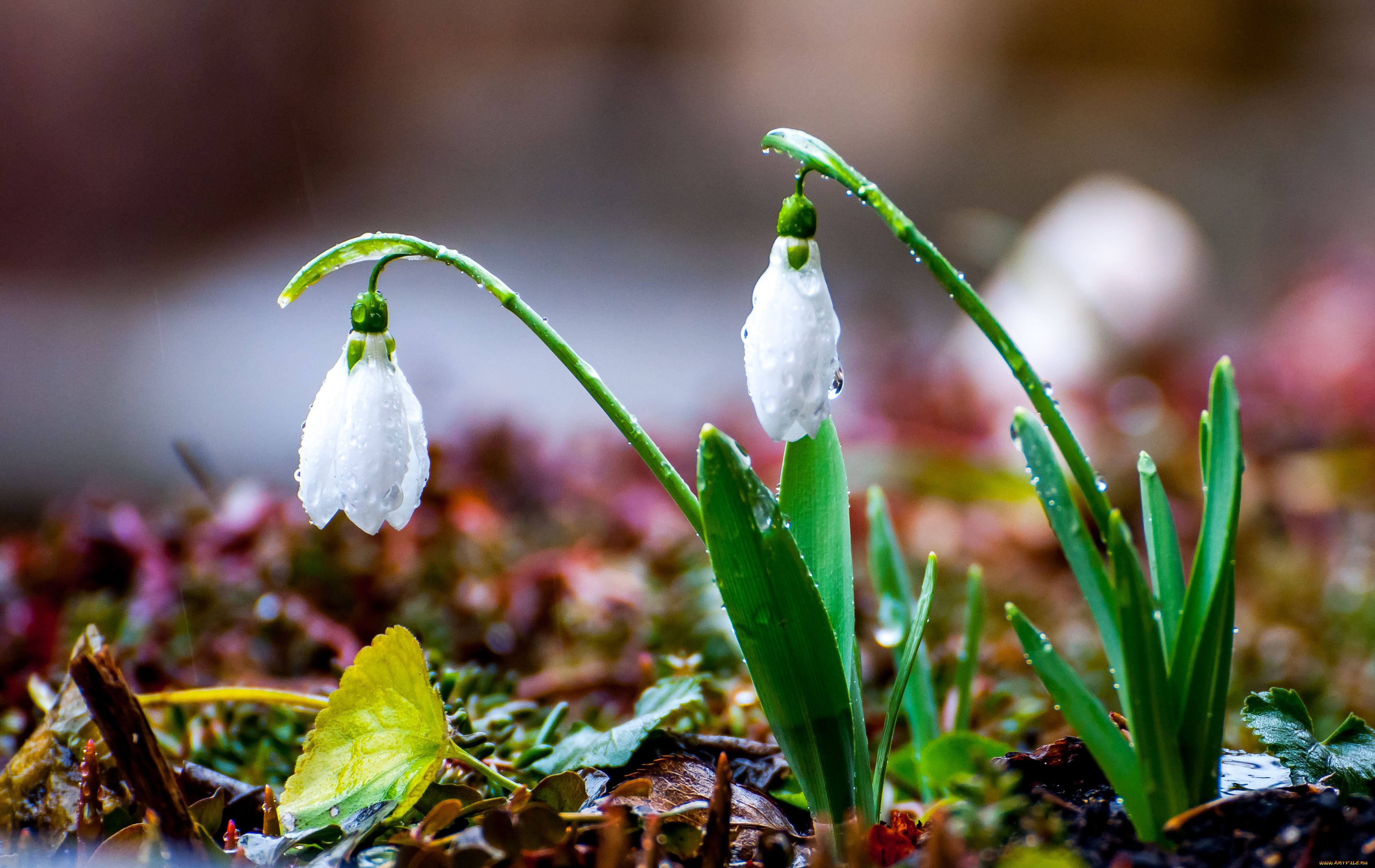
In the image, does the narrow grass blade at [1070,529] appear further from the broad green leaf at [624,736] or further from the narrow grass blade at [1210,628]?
the broad green leaf at [624,736]

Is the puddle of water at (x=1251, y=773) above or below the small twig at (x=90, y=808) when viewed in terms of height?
above

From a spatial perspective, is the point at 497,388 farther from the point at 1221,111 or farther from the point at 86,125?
the point at 1221,111

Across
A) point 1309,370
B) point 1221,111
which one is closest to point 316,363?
point 1309,370

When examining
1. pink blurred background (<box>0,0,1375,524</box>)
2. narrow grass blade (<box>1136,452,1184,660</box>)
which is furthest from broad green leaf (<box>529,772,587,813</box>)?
pink blurred background (<box>0,0,1375,524</box>)

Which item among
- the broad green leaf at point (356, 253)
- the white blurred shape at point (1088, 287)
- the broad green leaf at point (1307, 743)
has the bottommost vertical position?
the broad green leaf at point (1307, 743)

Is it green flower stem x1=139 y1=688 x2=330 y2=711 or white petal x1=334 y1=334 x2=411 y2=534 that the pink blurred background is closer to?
green flower stem x1=139 y1=688 x2=330 y2=711

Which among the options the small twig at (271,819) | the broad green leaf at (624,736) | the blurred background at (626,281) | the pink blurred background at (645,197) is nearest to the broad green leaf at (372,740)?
the small twig at (271,819)
